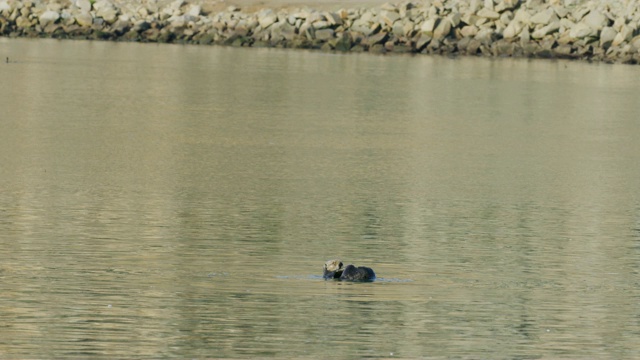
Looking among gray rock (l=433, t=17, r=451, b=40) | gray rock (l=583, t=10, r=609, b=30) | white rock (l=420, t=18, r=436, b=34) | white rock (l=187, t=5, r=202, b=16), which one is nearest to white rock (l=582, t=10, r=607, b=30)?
gray rock (l=583, t=10, r=609, b=30)

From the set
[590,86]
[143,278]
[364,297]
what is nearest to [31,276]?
[143,278]

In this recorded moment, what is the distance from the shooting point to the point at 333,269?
12.3 metres

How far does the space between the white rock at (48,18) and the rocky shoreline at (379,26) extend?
0.04 meters

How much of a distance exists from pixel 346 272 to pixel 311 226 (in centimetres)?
349

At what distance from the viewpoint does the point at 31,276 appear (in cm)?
1226

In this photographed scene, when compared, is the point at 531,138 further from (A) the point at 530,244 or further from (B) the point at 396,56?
(B) the point at 396,56

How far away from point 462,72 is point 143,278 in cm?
3667

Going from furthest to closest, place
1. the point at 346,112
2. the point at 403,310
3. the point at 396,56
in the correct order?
1. the point at 396,56
2. the point at 346,112
3. the point at 403,310

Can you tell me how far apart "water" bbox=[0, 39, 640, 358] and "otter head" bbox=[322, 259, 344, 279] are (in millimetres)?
172

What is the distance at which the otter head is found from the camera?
1230cm

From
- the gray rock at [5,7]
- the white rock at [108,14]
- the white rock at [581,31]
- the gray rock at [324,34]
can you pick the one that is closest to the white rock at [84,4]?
the white rock at [108,14]

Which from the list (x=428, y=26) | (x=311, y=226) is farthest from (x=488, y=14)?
(x=311, y=226)

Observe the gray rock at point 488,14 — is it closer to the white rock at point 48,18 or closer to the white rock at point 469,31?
the white rock at point 469,31

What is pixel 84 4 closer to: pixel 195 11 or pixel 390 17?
pixel 195 11
